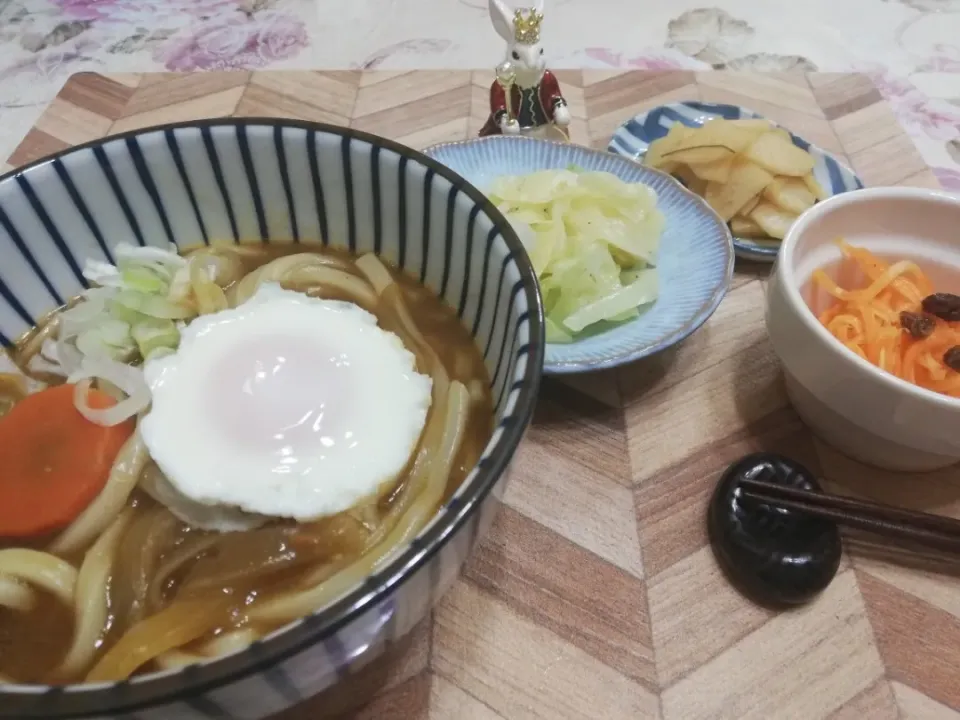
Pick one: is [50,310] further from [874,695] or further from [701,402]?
[874,695]

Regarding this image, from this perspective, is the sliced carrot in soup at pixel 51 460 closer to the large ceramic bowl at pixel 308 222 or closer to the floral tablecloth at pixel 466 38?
the large ceramic bowl at pixel 308 222

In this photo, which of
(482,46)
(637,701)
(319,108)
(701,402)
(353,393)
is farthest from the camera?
(482,46)

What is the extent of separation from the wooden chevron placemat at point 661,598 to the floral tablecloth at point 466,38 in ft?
3.42

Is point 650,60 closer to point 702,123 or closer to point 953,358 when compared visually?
point 702,123

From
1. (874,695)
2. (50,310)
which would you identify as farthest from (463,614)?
(50,310)

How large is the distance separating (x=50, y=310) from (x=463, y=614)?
0.60m

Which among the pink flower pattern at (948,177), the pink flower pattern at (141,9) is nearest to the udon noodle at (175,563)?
the pink flower pattern at (948,177)

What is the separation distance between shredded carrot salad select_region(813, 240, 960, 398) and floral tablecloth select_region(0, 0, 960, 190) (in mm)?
865

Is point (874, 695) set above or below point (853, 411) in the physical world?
below

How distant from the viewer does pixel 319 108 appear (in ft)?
5.08

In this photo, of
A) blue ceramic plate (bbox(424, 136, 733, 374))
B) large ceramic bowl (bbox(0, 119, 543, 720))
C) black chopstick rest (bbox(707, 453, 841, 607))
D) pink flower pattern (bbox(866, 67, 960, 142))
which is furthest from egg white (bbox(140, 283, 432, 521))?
Result: pink flower pattern (bbox(866, 67, 960, 142))

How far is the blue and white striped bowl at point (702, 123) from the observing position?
49.8 inches

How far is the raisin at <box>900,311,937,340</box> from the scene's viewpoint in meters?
0.93

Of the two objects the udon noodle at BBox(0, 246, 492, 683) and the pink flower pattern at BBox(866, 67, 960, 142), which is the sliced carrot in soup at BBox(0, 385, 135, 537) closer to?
the udon noodle at BBox(0, 246, 492, 683)
